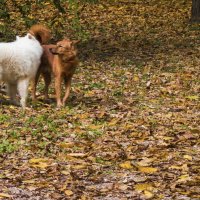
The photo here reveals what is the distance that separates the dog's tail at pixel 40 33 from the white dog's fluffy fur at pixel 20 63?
0.30 meters

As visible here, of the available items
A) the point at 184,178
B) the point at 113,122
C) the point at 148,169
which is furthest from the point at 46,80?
the point at 184,178

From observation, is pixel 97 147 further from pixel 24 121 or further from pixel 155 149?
pixel 24 121

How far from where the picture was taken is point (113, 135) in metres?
8.18

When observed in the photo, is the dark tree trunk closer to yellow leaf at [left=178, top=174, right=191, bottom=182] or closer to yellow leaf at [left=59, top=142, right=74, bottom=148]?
yellow leaf at [left=59, top=142, right=74, bottom=148]

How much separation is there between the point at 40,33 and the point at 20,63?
41.2 inches

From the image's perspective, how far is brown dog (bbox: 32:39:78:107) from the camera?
386 inches

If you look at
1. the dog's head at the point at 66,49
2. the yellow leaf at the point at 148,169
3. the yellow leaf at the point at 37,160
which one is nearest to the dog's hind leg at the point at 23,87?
the dog's head at the point at 66,49

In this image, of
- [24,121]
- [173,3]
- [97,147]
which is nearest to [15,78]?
[24,121]

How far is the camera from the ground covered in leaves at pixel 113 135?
6057 mm

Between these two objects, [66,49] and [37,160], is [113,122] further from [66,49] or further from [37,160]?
[37,160]

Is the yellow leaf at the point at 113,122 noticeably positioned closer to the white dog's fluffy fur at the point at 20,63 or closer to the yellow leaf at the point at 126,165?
the white dog's fluffy fur at the point at 20,63

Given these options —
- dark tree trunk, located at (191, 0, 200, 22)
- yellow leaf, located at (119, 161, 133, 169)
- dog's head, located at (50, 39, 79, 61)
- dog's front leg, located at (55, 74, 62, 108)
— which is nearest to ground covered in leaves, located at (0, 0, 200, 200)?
yellow leaf, located at (119, 161, 133, 169)

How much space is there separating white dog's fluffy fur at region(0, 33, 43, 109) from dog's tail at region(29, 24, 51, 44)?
0.99 feet

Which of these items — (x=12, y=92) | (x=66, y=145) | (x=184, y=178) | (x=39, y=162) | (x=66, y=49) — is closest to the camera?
(x=184, y=178)
